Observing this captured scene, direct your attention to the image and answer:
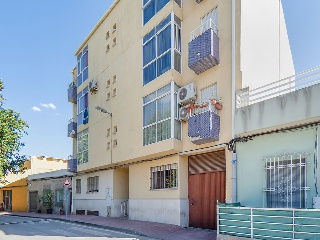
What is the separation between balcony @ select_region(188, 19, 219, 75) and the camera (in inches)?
522

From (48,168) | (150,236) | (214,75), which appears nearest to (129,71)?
(214,75)

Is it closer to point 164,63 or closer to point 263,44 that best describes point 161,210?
point 164,63

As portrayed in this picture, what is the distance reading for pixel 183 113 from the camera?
14758 mm

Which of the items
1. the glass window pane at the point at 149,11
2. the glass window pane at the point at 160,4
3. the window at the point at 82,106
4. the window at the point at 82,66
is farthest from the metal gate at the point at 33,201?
the glass window pane at the point at 160,4

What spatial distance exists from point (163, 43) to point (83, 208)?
50.7 ft

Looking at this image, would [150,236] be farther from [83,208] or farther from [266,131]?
[83,208]

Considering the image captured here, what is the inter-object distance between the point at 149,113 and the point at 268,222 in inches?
354

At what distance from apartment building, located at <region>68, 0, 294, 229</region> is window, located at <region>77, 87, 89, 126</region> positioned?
3.56m

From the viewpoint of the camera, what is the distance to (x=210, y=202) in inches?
558

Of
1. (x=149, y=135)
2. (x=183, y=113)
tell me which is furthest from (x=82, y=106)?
(x=183, y=113)

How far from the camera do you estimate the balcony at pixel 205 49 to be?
43.5 ft

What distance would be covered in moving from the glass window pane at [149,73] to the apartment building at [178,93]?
51mm

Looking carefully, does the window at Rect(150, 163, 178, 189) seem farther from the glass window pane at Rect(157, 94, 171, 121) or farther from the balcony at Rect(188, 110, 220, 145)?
the balcony at Rect(188, 110, 220, 145)

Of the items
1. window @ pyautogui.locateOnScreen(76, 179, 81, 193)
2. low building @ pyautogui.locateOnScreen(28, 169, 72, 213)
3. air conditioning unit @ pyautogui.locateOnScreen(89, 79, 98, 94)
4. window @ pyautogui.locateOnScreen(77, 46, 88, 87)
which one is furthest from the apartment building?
low building @ pyautogui.locateOnScreen(28, 169, 72, 213)
